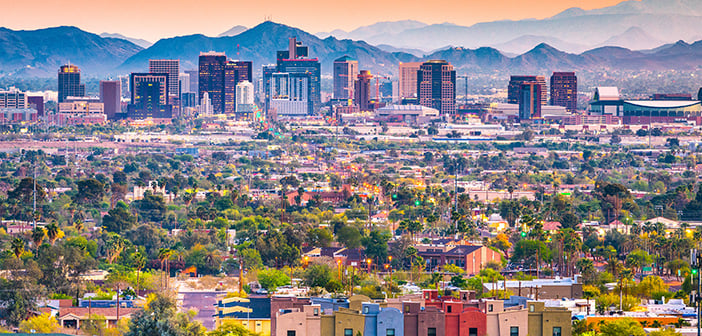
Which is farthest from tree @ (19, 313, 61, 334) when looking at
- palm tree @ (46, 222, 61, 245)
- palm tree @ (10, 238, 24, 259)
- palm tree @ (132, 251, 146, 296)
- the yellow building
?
palm tree @ (46, 222, 61, 245)

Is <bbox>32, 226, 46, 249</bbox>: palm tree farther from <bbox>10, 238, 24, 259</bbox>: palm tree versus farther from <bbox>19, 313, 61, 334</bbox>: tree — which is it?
<bbox>19, 313, 61, 334</bbox>: tree

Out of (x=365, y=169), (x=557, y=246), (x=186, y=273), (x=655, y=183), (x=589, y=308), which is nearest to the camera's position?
(x=589, y=308)

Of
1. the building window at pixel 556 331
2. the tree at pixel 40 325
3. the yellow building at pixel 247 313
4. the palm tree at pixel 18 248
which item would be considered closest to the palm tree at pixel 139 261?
the palm tree at pixel 18 248

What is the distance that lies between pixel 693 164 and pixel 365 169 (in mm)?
39022

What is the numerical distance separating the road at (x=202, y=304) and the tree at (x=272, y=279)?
1.95 metres

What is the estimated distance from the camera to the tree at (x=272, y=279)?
58062 millimetres

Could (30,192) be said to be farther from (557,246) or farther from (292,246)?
(557,246)

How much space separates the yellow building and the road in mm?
422

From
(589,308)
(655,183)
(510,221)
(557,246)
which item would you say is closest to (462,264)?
(557,246)

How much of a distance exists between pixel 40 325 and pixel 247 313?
251 inches

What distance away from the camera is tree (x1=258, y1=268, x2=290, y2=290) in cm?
5806

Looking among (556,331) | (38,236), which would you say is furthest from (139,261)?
(556,331)

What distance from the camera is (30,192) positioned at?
3969 inches

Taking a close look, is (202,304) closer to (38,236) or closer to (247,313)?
(247,313)
